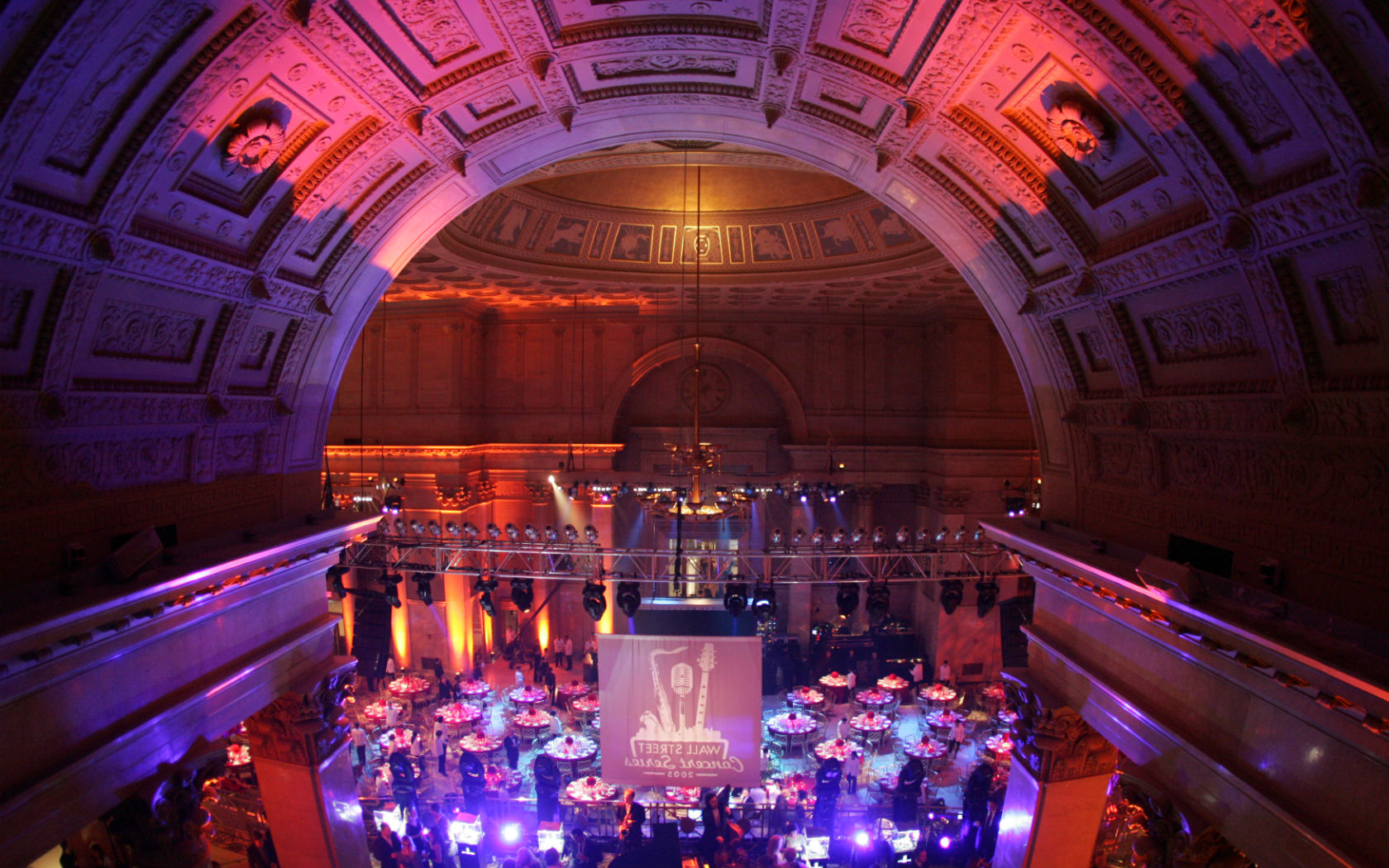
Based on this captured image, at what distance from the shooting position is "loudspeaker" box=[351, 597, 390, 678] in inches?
634

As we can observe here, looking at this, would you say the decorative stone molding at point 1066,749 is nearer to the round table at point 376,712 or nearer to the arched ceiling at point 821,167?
the arched ceiling at point 821,167

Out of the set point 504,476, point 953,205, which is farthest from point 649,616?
point 953,205

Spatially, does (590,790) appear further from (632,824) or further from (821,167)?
(821,167)

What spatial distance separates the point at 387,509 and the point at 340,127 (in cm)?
642

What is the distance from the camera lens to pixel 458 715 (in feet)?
44.0


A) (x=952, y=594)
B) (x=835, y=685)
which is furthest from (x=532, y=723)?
(x=952, y=594)

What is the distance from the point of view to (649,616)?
1647cm

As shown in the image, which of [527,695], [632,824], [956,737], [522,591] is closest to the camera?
[632,824]

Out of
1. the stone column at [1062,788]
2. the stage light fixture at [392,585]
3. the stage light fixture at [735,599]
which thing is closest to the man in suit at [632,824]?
the stage light fixture at [735,599]

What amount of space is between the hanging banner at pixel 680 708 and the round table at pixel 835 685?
168 inches

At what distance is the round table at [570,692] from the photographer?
1461 cm

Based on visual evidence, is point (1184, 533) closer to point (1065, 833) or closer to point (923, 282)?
point (1065, 833)

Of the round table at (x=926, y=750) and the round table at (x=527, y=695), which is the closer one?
the round table at (x=926, y=750)

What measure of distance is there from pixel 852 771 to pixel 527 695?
669 centimetres
